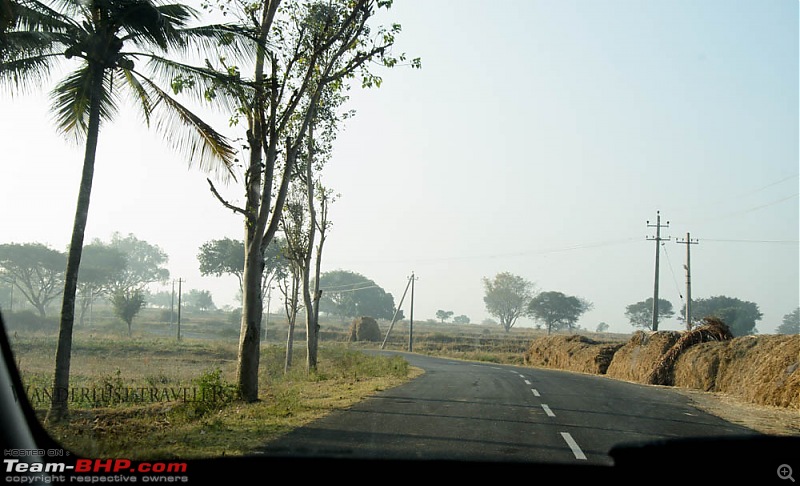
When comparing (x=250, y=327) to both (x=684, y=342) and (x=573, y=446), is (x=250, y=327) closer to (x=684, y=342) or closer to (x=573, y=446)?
(x=573, y=446)

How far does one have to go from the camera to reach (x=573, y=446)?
29.6ft

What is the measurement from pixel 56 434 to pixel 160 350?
126 feet

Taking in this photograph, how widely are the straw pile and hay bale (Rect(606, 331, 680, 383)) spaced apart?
1703 mm

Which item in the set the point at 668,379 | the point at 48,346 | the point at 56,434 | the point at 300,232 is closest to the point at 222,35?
the point at 56,434

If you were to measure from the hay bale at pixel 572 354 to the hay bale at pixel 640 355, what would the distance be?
1.74 m

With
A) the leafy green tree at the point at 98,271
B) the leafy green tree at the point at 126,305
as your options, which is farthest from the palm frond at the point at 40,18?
the leafy green tree at the point at 98,271

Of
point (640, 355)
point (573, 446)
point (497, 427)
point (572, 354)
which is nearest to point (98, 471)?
Answer: point (573, 446)

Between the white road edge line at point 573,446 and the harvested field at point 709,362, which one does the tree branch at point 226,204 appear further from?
the harvested field at point 709,362

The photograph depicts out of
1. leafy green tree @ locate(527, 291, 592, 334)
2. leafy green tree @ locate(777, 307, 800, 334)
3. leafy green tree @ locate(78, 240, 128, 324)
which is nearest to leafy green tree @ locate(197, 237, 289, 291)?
leafy green tree @ locate(78, 240, 128, 324)

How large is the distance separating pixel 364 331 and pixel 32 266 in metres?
35.1

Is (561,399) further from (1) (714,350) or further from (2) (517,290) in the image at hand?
(2) (517,290)

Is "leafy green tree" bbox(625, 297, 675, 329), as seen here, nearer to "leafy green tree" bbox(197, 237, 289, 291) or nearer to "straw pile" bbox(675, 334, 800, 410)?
"leafy green tree" bbox(197, 237, 289, 291)

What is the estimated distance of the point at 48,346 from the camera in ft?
132

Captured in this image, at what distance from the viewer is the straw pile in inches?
632
